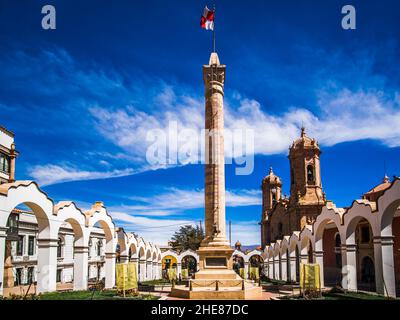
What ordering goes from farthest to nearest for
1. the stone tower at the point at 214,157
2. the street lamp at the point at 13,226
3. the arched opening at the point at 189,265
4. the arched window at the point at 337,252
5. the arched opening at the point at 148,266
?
the arched opening at the point at 189,265, the arched opening at the point at 148,266, the arched window at the point at 337,252, the street lamp at the point at 13,226, the stone tower at the point at 214,157

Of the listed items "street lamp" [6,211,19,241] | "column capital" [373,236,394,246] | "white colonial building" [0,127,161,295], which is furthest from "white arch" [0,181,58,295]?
"column capital" [373,236,394,246]

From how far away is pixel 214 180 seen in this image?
21.7 m

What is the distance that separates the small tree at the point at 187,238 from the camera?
5690 centimetres

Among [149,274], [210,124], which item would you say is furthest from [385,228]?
[149,274]

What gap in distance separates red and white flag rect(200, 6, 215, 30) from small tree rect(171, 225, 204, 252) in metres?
39.0

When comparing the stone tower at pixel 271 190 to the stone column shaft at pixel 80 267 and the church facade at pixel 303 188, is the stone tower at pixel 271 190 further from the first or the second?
the stone column shaft at pixel 80 267

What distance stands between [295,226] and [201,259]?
23957mm

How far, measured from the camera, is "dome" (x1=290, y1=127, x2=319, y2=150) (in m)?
43.9

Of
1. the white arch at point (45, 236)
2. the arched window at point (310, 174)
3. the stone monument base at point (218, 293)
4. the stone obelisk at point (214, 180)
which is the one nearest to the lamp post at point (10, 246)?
the white arch at point (45, 236)

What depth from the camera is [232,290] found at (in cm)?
1781

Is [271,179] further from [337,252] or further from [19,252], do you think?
[19,252]

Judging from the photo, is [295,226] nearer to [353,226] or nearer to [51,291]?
[353,226]

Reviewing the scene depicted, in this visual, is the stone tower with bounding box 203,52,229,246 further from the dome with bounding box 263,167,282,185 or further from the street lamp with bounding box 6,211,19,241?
the dome with bounding box 263,167,282,185

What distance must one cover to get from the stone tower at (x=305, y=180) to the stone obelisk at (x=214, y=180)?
22317mm
